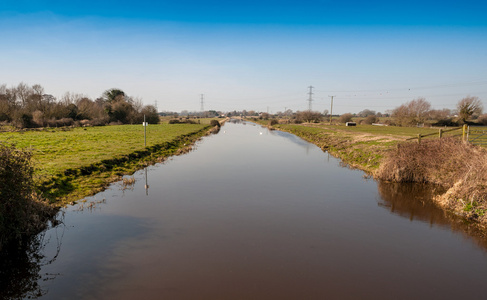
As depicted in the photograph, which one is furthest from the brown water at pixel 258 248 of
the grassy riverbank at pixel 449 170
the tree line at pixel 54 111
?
the tree line at pixel 54 111

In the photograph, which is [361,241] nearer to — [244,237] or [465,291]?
[465,291]

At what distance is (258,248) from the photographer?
830cm

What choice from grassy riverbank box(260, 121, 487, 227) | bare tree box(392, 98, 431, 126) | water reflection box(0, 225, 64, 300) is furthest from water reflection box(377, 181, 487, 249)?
bare tree box(392, 98, 431, 126)

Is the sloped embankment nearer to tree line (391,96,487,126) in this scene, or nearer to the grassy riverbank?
the grassy riverbank

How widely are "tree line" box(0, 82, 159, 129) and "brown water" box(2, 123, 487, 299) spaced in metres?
50.2

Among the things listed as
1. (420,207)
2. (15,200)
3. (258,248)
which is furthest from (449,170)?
(15,200)

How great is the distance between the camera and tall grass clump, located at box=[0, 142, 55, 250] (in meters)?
7.52

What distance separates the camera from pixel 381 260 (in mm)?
7719

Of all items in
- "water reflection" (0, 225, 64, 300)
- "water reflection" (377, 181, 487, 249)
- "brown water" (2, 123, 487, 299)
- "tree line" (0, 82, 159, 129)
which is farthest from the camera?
"tree line" (0, 82, 159, 129)

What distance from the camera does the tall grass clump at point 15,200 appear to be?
296 inches

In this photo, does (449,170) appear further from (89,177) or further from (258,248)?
(89,177)

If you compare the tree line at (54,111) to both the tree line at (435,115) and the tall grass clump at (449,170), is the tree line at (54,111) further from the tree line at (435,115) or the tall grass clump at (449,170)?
the tree line at (435,115)

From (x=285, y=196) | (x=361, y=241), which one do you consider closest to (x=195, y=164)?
(x=285, y=196)

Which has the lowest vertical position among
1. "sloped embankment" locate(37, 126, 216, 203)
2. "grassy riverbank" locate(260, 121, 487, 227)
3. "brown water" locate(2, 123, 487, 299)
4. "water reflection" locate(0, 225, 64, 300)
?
"water reflection" locate(0, 225, 64, 300)
